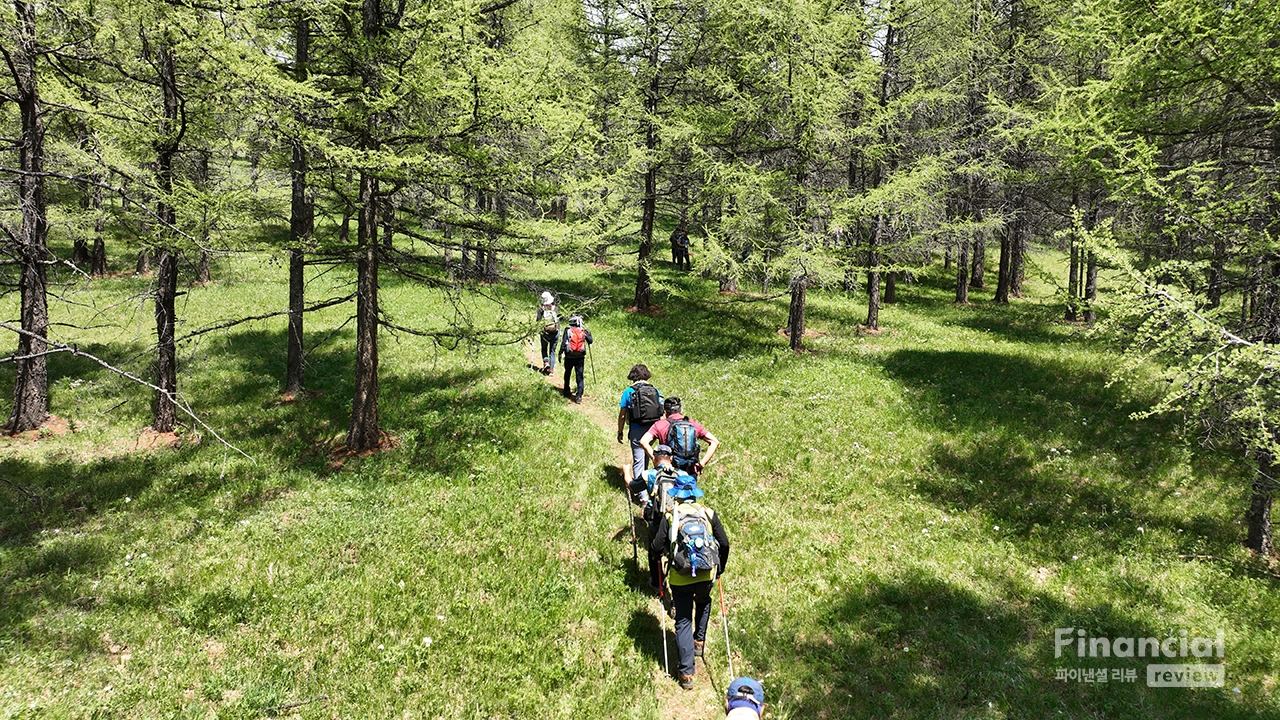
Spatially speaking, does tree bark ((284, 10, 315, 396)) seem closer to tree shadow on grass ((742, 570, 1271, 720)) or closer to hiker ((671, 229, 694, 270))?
tree shadow on grass ((742, 570, 1271, 720))

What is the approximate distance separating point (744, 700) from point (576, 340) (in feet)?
34.3

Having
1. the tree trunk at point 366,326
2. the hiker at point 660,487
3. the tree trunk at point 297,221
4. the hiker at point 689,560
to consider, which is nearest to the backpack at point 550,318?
the tree trunk at point 297,221

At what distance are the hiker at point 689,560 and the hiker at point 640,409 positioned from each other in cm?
263

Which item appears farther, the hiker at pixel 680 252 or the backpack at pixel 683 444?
the hiker at pixel 680 252

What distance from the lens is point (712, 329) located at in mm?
21891

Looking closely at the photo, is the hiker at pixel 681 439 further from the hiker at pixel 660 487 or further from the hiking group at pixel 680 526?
the hiker at pixel 660 487

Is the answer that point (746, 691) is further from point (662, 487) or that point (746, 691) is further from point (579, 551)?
point (579, 551)

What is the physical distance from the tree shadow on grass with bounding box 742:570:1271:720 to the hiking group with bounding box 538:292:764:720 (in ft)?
4.21

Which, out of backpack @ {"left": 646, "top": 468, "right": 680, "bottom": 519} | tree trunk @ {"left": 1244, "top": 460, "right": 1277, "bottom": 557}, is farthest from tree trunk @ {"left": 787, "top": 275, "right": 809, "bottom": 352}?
backpack @ {"left": 646, "top": 468, "right": 680, "bottom": 519}

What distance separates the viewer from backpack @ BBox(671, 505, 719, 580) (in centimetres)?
641

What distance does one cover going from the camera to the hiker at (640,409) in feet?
32.2

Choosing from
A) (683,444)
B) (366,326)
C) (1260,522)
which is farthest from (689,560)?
(1260,522)

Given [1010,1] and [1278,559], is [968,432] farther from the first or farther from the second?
[1010,1]

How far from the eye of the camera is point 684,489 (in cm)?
734
